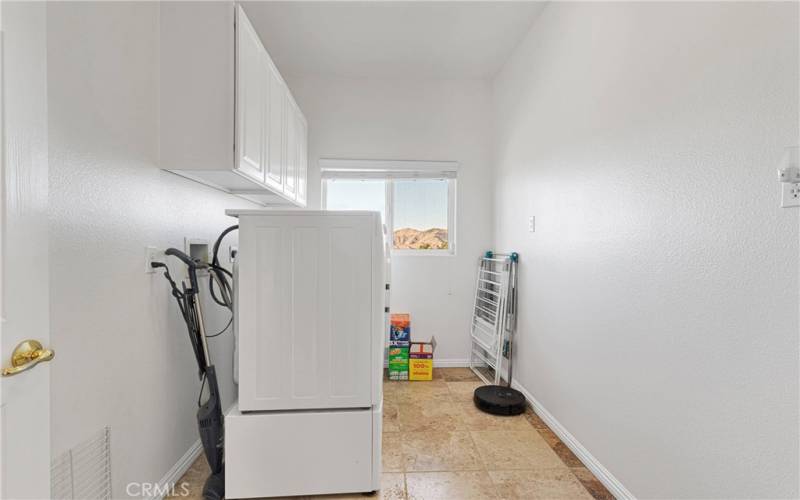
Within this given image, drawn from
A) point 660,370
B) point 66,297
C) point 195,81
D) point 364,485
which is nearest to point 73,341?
point 66,297

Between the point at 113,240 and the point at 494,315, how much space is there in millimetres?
2637

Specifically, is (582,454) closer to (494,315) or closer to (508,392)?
(508,392)

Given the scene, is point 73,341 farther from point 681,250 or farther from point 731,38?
point 731,38

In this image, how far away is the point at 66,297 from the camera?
1.17 m

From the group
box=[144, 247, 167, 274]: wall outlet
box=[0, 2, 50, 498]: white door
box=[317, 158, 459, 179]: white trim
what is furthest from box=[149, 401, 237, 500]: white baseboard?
box=[317, 158, 459, 179]: white trim

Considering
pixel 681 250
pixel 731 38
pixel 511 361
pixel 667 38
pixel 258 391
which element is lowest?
pixel 511 361

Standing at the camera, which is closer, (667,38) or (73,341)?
(73,341)

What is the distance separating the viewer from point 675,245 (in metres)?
→ 1.37

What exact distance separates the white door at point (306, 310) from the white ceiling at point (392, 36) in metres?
1.73

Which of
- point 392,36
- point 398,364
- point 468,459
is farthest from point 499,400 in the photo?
point 392,36

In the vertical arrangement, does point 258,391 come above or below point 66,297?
below

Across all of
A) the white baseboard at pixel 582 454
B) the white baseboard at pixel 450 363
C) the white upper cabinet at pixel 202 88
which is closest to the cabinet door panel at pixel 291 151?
the white upper cabinet at pixel 202 88

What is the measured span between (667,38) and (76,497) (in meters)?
2.74

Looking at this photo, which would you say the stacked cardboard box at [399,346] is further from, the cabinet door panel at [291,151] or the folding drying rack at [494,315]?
the cabinet door panel at [291,151]
